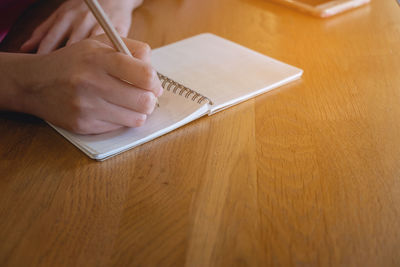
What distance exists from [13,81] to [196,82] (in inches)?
11.3

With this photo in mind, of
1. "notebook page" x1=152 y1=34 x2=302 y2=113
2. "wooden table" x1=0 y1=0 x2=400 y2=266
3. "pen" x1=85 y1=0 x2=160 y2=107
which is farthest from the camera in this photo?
"notebook page" x1=152 y1=34 x2=302 y2=113

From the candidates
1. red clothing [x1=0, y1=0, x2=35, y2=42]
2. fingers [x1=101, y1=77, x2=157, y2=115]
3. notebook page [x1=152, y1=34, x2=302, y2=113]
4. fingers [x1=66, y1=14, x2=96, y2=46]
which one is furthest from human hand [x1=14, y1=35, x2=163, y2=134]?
red clothing [x1=0, y1=0, x2=35, y2=42]

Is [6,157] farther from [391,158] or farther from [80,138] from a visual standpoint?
[391,158]

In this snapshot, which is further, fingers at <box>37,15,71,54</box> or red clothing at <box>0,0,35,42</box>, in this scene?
red clothing at <box>0,0,35,42</box>

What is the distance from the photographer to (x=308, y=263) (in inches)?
14.3

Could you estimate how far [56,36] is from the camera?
77 centimetres

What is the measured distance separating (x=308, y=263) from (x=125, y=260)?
0.17 meters

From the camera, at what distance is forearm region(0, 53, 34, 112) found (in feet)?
1.89

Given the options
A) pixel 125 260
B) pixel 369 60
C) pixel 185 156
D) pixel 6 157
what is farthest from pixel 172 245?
pixel 369 60

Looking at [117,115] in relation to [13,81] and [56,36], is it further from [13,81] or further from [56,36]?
[56,36]

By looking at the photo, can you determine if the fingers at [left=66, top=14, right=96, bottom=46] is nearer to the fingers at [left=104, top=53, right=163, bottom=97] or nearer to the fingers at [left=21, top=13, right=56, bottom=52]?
the fingers at [left=21, top=13, right=56, bottom=52]

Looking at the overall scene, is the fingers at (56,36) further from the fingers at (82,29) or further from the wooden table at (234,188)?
the wooden table at (234,188)

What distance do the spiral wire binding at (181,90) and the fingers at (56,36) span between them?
0.25 metres

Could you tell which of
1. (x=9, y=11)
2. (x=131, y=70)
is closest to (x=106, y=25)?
(x=131, y=70)
